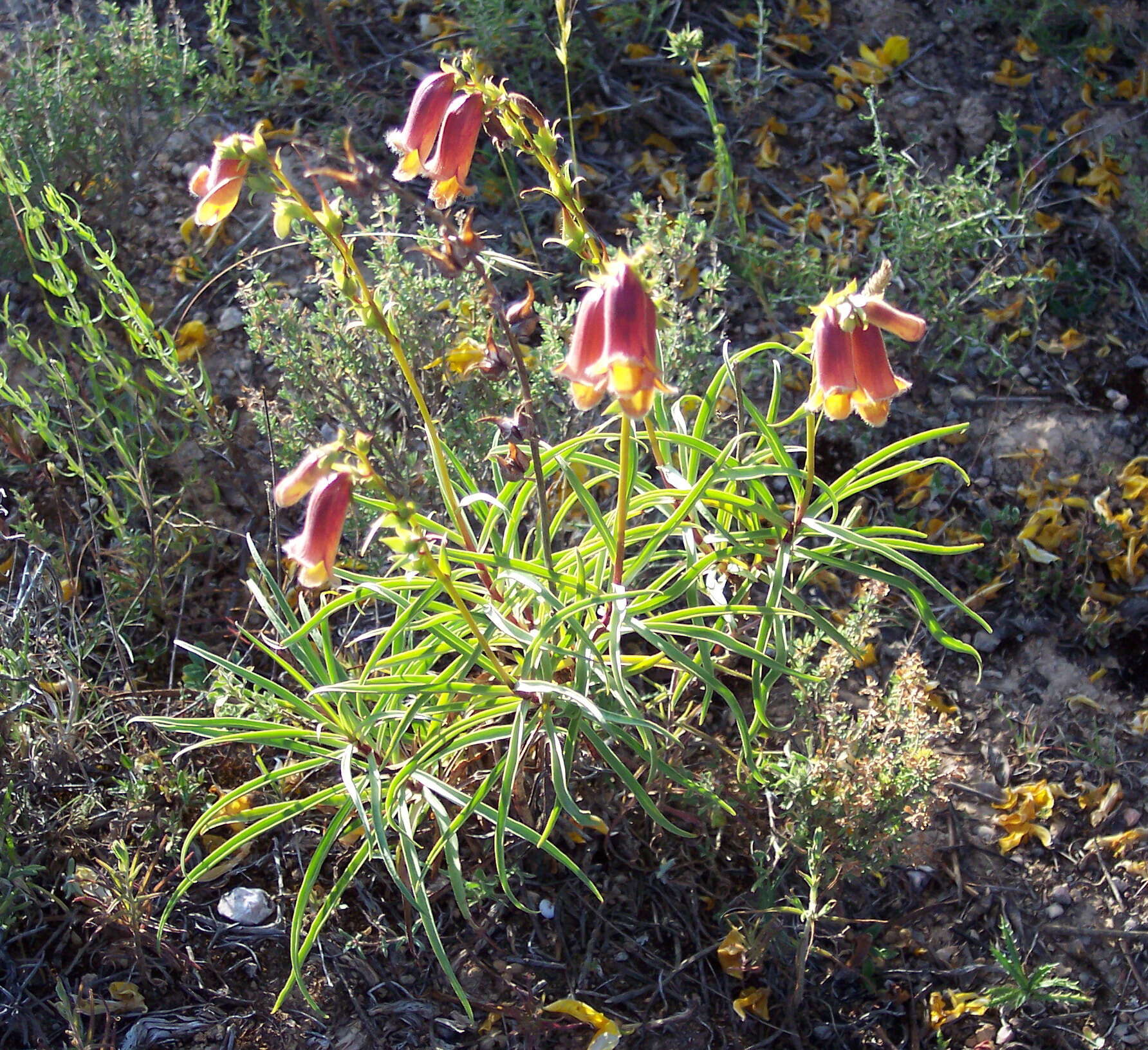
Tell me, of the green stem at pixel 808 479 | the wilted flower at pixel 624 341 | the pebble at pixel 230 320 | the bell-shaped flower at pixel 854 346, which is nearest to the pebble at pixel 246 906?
the green stem at pixel 808 479

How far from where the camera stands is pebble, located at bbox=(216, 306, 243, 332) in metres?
3.12

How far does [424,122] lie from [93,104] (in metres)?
2.09

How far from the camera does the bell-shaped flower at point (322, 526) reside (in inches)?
56.9

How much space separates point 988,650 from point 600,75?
88.9 inches

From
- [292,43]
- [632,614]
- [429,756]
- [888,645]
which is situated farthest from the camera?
[292,43]

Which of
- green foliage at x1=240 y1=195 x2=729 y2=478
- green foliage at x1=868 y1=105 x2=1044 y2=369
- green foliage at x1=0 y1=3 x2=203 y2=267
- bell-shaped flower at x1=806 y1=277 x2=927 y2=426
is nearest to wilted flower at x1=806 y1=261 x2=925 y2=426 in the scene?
bell-shaped flower at x1=806 y1=277 x2=927 y2=426

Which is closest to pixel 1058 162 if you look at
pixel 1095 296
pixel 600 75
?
pixel 1095 296

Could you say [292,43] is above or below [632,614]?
above

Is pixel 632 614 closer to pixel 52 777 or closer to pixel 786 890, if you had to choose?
pixel 786 890

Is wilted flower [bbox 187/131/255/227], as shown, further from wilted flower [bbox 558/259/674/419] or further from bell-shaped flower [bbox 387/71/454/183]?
wilted flower [bbox 558/259/674/419]

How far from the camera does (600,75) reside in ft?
11.6

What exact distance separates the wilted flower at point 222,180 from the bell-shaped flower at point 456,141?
0.28 meters

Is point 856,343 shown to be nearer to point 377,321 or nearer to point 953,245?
point 377,321

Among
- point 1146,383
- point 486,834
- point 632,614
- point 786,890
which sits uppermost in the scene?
point 632,614
